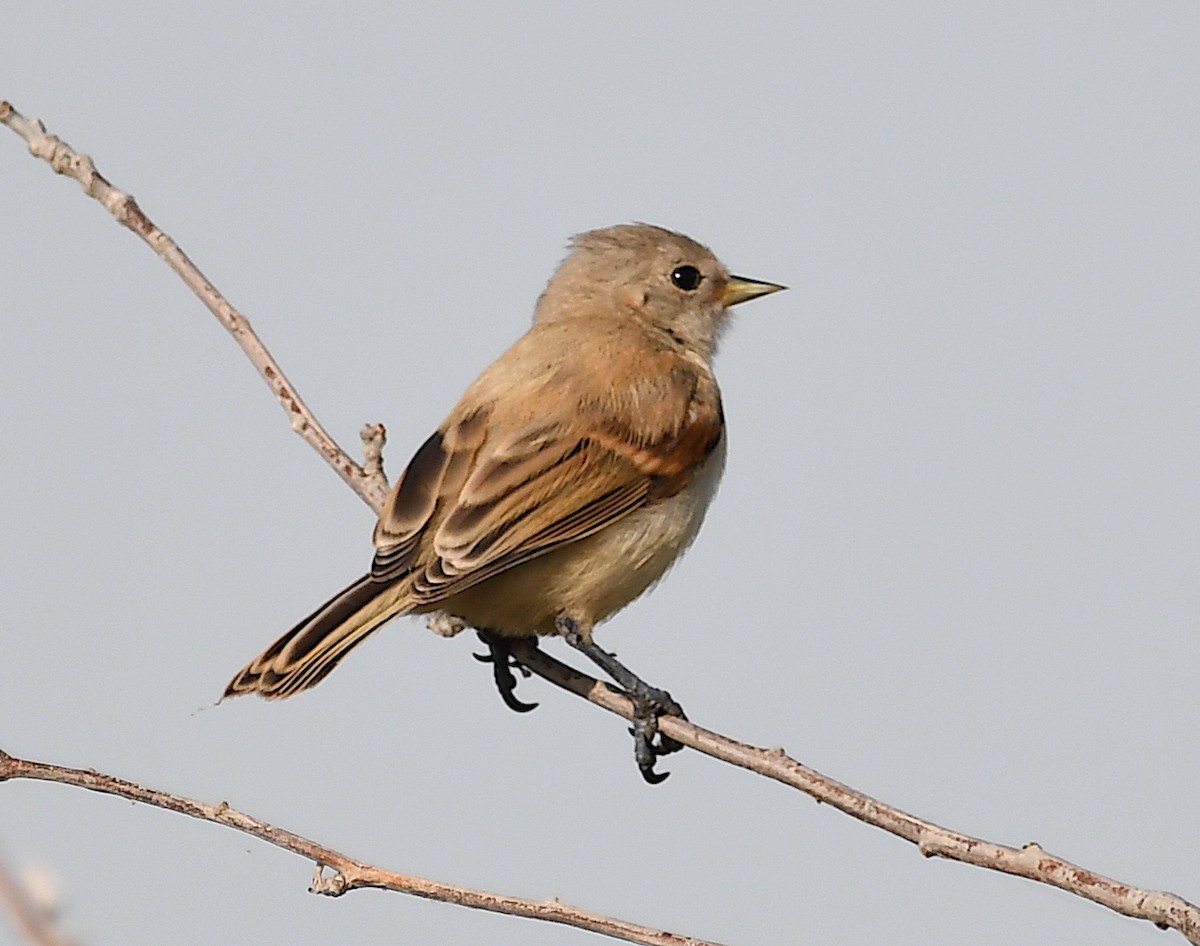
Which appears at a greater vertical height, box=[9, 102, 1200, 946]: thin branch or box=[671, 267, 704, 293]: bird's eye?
box=[671, 267, 704, 293]: bird's eye

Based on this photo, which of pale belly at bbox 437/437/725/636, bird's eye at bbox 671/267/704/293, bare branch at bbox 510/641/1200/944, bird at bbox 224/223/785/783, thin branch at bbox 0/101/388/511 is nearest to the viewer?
bare branch at bbox 510/641/1200/944

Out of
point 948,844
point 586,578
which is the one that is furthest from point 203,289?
point 948,844

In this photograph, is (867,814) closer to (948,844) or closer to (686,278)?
(948,844)

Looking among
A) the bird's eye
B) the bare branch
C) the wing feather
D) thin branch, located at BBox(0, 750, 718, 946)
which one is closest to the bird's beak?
the bird's eye

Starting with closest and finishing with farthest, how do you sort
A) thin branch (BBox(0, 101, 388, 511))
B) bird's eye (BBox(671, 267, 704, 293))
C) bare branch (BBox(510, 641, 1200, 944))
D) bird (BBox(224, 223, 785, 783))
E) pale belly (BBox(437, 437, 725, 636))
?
bare branch (BBox(510, 641, 1200, 944)) < thin branch (BBox(0, 101, 388, 511)) < bird (BBox(224, 223, 785, 783)) < pale belly (BBox(437, 437, 725, 636)) < bird's eye (BBox(671, 267, 704, 293))

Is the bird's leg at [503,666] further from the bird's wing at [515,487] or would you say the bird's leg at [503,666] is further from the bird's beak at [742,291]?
the bird's beak at [742,291]

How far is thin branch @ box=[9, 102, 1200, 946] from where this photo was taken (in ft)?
9.14

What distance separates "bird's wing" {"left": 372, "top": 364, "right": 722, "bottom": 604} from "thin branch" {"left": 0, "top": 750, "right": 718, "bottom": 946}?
1.94m

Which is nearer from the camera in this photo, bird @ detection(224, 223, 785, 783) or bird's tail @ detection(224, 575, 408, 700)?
bird's tail @ detection(224, 575, 408, 700)

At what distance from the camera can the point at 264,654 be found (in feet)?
15.8

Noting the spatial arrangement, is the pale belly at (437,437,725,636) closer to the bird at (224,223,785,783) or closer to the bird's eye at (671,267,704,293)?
the bird at (224,223,785,783)

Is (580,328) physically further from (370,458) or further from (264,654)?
(264,654)

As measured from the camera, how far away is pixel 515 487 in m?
5.40

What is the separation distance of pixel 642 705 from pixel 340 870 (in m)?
2.10
